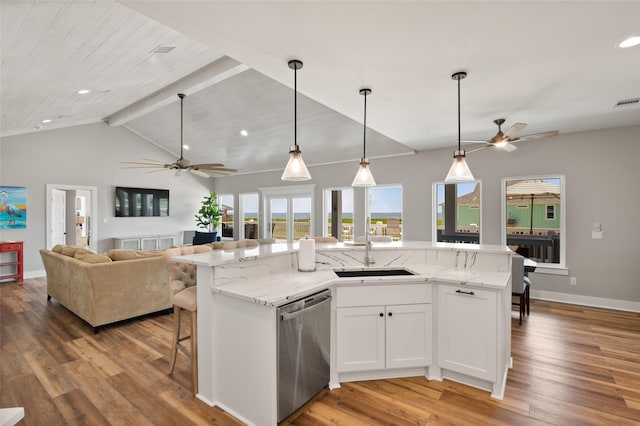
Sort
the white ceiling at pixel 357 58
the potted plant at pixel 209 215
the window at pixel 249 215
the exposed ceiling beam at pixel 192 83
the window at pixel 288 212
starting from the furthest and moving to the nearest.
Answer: the potted plant at pixel 209 215
the window at pixel 249 215
the window at pixel 288 212
the exposed ceiling beam at pixel 192 83
the white ceiling at pixel 357 58

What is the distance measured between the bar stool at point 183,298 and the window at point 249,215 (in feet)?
20.0

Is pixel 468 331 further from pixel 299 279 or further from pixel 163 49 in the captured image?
pixel 163 49

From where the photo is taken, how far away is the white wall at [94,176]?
6461 millimetres

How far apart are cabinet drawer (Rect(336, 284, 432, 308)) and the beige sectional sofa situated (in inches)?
114

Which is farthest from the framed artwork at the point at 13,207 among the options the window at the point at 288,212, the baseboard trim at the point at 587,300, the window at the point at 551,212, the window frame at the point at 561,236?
the window at the point at 551,212

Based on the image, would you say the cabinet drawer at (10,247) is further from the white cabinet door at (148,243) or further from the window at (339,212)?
the window at (339,212)

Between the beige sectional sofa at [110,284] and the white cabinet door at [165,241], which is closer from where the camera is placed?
the beige sectional sofa at [110,284]

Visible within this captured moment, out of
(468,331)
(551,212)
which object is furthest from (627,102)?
(468,331)

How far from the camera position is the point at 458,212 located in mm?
5703

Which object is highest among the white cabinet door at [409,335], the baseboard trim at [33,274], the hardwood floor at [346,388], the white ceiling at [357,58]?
the white ceiling at [357,58]

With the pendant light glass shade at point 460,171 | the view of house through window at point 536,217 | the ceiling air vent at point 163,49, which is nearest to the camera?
the pendant light glass shade at point 460,171

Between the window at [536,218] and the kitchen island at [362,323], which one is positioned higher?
the window at [536,218]

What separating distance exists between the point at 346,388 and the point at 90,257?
140 inches

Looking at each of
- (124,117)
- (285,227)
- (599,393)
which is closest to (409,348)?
(599,393)
